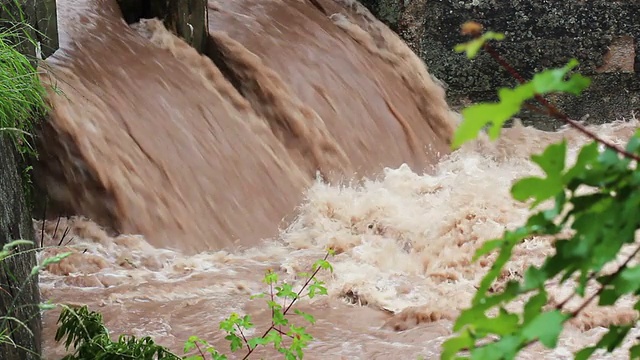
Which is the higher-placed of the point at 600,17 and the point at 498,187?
the point at 600,17

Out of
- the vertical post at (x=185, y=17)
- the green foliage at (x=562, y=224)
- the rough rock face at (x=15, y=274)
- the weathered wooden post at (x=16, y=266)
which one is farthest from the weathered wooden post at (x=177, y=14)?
the green foliage at (x=562, y=224)

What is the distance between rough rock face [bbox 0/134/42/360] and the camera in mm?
2145

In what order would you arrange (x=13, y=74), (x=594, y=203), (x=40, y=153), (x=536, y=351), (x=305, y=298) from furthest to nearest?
(x=40, y=153)
(x=305, y=298)
(x=13, y=74)
(x=536, y=351)
(x=594, y=203)

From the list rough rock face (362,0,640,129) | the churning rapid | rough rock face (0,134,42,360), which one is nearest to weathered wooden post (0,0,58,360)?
rough rock face (0,134,42,360)

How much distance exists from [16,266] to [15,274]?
0.06 m

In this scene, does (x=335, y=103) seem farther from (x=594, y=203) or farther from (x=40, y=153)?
(x=594, y=203)

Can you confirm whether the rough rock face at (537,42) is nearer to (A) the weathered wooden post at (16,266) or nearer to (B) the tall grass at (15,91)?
(A) the weathered wooden post at (16,266)

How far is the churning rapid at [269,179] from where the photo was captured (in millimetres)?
3461

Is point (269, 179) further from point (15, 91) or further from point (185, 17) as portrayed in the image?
point (15, 91)

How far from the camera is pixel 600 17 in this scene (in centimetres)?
660

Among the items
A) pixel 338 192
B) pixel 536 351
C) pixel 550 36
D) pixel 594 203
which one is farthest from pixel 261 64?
pixel 594 203

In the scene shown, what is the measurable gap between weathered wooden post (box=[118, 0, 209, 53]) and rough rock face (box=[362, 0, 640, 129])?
177cm

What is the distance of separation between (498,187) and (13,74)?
3045mm

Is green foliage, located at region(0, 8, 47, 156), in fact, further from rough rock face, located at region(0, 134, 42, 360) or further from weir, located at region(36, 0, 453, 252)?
weir, located at region(36, 0, 453, 252)
